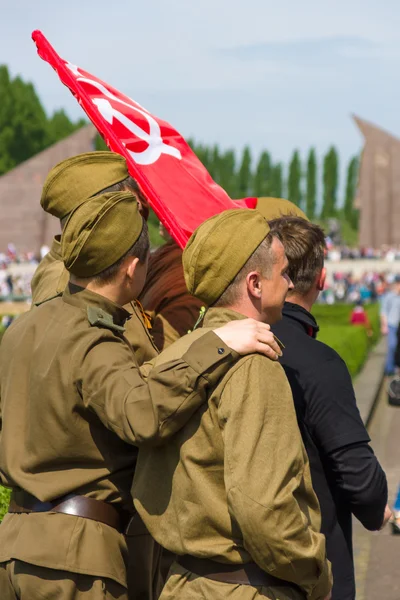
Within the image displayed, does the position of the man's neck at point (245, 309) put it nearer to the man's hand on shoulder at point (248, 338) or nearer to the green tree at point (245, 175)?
the man's hand on shoulder at point (248, 338)

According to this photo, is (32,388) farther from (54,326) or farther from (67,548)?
(67,548)

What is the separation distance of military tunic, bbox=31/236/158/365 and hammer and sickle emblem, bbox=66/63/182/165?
404 millimetres

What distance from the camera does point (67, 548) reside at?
91.4 inches

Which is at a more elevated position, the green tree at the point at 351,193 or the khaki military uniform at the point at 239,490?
the khaki military uniform at the point at 239,490

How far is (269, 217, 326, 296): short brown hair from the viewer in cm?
272

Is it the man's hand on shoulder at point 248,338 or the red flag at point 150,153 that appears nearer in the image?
the man's hand on shoulder at point 248,338

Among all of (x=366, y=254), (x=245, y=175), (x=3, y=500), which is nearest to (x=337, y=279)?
(x=366, y=254)

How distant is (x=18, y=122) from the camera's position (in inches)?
2886

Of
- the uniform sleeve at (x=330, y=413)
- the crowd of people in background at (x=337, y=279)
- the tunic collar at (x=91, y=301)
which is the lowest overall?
the crowd of people in background at (x=337, y=279)

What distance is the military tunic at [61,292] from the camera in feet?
9.32

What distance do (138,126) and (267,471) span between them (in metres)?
1.67

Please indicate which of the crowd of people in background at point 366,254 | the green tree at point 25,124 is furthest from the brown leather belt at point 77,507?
the green tree at point 25,124

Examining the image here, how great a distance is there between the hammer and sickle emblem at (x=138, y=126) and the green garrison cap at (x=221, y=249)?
42.6 inches

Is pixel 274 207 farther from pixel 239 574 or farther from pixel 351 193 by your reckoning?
pixel 351 193
